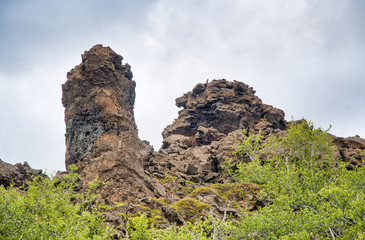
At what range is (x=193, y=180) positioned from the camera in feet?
165

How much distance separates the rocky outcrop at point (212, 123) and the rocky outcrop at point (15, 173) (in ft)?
90.7

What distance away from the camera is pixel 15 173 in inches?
1156

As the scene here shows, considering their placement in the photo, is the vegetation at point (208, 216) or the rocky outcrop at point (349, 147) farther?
the rocky outcrop at point (349, 147)

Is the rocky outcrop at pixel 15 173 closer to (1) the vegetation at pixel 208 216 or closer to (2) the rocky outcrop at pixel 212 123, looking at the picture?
(1) the vegetation at pixel 208 216

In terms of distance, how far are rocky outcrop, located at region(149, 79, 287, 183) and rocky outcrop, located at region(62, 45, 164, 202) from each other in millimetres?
16067

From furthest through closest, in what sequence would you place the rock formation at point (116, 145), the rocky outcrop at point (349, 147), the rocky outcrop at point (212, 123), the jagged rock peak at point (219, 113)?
the jagged rock peak at point (219, 113) < the rocky outcrop at point (212, 123) < the rocky outcrop at point (349, 147) < the rock formation at point (116, 145)

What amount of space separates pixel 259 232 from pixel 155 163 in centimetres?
2993

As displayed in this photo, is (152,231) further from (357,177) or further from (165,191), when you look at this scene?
(357,177)

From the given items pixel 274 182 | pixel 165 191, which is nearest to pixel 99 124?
pixel 165 191

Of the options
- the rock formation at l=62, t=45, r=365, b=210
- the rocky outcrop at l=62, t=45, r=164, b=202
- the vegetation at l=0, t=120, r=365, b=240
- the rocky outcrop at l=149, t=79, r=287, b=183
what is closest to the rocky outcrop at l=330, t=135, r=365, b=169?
the rock formation at l=62, t=45, r=365, b=210

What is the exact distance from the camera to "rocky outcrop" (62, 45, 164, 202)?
115 feet

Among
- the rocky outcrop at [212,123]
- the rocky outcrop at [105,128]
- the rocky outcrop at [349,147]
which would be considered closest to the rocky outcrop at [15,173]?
the rocky outcrop at [105,128]

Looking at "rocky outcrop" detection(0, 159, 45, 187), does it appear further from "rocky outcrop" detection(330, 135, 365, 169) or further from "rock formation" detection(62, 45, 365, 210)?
"rocky outcrop" detection(330, 135, 365, 169)

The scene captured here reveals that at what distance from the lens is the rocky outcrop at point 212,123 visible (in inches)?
2356
